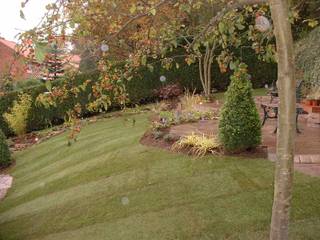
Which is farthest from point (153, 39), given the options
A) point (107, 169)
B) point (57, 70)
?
point (107, 169)

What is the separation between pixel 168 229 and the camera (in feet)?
19.1

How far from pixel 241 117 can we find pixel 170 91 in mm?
12132

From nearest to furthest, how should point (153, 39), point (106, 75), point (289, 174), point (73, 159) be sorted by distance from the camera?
point (289, 174), point (106, 75), point (153, 39), point (73, 159)

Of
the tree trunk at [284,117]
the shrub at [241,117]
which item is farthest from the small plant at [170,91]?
the tree trunk at [284,117]

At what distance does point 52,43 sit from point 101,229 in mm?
3669

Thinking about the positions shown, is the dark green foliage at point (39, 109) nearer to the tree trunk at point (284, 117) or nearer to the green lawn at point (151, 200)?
the green lawn at point (151, 200)

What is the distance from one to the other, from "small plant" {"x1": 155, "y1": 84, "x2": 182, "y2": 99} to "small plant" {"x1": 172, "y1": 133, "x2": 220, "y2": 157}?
10.8m

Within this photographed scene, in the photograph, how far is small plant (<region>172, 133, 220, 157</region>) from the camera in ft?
28.0

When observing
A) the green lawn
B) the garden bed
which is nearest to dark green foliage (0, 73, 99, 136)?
the garden bed

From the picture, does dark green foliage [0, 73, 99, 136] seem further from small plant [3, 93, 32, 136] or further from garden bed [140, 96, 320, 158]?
garden bed [140, 96, 320, 158]

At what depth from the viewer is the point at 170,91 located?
786 inches

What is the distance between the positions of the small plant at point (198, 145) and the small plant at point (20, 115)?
1170cm

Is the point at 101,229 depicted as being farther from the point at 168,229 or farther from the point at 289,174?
the point at 289,174

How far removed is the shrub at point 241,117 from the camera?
7945mm
